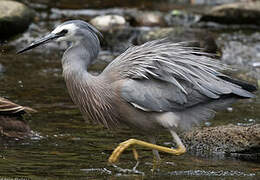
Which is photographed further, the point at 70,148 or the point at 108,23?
the point at 108,23

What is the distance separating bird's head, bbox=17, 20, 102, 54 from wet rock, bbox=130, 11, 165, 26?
31.5 ft

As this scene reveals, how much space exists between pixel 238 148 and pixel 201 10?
1179 centimetres

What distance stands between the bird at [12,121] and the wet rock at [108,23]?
25.4 feet

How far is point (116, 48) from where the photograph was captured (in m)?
15.0

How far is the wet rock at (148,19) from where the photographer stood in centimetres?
1634

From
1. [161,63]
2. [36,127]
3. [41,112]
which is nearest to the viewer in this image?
[161,63]

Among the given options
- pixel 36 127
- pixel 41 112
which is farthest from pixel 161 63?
pixel 41 112

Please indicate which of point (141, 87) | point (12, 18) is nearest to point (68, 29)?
point (141, 87)

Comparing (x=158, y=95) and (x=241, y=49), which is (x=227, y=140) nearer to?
(x=158, y=95)

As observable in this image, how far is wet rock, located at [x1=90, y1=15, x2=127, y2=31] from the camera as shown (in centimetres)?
1528

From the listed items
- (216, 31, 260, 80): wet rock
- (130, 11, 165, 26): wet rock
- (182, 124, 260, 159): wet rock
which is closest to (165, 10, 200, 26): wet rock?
(130, 11, 165, 26): wet rock

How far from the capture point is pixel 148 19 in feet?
54.1

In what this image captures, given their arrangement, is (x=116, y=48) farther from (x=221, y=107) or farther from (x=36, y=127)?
(x=221, y=107)

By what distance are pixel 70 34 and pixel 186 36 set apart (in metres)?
8.12
